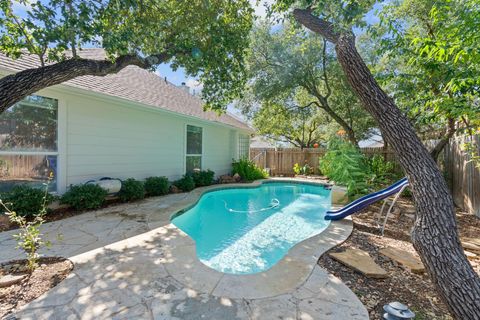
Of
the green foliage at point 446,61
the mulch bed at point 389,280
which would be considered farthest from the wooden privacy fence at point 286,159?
the mulch bed at point 389,280

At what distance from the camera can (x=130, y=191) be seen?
7.07 meters

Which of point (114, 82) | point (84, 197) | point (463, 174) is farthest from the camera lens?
point (114, 82)

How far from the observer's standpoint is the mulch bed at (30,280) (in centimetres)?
248

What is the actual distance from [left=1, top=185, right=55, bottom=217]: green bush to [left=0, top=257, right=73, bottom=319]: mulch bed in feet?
6.48

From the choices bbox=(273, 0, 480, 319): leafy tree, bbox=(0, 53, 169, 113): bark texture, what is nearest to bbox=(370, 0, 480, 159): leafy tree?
bbox=(273, 0, 480, 319): leafy tree

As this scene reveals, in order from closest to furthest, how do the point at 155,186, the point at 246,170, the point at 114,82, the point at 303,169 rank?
the point at 114,82 < the point at 155,186 < the point at 246,170 < the point at 303,169

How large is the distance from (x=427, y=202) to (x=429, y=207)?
5 centimetres

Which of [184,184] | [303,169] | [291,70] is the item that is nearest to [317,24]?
[184,184]

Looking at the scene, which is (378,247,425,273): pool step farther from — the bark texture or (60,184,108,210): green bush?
(60,184,108,210): green bush

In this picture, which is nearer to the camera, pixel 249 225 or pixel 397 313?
pixel 397 313

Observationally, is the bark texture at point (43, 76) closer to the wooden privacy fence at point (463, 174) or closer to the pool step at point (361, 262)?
the pool step at point (361, 262)

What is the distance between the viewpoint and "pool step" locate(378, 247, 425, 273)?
3378 mm

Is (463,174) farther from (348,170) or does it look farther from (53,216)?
(53,216)

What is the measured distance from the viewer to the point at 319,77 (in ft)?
39.6
